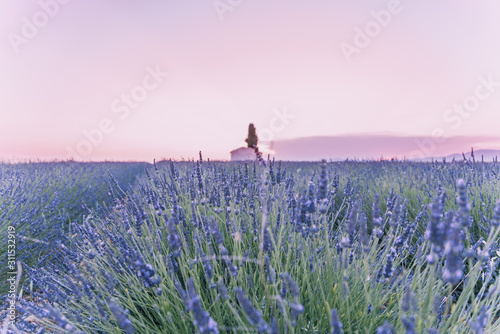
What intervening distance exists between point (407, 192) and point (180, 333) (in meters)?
4.05

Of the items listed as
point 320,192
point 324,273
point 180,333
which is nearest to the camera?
point 320,192

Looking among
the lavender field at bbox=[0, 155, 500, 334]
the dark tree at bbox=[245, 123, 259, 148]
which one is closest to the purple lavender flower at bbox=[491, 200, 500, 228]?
the lavender field at bbox=[0, 155, 500, 334]

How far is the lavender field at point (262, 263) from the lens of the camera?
3.37ft

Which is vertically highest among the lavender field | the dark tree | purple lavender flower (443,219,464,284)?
the dark tree

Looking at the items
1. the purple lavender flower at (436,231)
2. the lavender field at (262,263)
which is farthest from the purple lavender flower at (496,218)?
the purple lavender flower at (436,231)

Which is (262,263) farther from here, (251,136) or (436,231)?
(251,136)

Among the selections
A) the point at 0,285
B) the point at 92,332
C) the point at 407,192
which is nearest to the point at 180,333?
the point at 92,332

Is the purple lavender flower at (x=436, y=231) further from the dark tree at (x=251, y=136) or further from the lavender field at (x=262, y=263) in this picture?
the dark tree at (x=251, y=136)

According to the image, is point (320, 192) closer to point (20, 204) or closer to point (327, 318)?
point (327, 318)

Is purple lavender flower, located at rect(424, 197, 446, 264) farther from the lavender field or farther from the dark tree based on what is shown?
the dark tree

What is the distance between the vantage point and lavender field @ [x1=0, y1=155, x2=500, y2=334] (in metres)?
1.03

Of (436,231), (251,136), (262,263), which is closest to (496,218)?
(436,231)

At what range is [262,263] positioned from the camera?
1168 millimetres

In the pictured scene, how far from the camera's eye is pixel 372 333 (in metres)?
1.33
